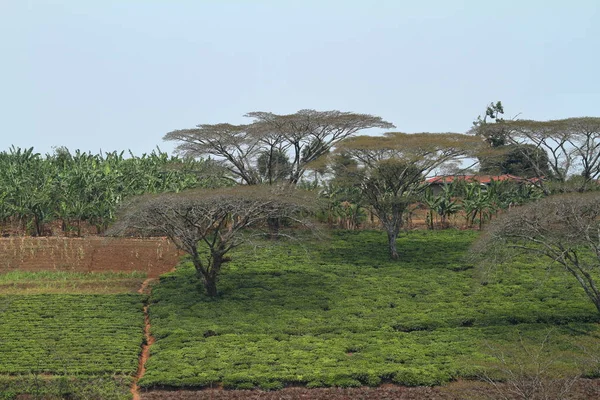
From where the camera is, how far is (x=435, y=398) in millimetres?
20250

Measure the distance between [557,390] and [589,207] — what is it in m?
8.01

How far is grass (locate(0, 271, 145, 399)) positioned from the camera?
21.0 m

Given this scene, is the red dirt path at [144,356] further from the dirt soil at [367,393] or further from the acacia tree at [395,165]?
the acacia tree at [395,165]

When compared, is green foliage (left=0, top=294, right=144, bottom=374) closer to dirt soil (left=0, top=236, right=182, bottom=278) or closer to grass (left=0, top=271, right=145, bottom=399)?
grass (left=0, top=271, right=145, bottom=399)

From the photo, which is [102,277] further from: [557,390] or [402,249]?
[557,390]

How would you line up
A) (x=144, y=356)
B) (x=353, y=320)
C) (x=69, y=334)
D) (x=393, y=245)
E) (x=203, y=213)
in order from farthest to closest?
1. (x=393, y=245)
2. (x=203, y=213)
3. (x=353, y=320)
4. (x=69, y=334)
5. (x=144, y=356)

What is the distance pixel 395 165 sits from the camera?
35281 millimetres

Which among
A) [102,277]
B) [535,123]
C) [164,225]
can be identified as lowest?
[102,277]

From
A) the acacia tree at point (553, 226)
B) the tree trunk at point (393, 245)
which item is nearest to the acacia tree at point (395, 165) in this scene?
the tree trunk at point (393, 245)

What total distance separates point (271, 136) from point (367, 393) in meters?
22.8

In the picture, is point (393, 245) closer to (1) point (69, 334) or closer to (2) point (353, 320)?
(2) point (353, 320)

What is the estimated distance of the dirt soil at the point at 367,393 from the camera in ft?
66.7

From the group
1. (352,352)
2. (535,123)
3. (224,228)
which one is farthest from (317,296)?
(535,123)

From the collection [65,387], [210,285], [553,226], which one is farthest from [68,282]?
[553,226]
